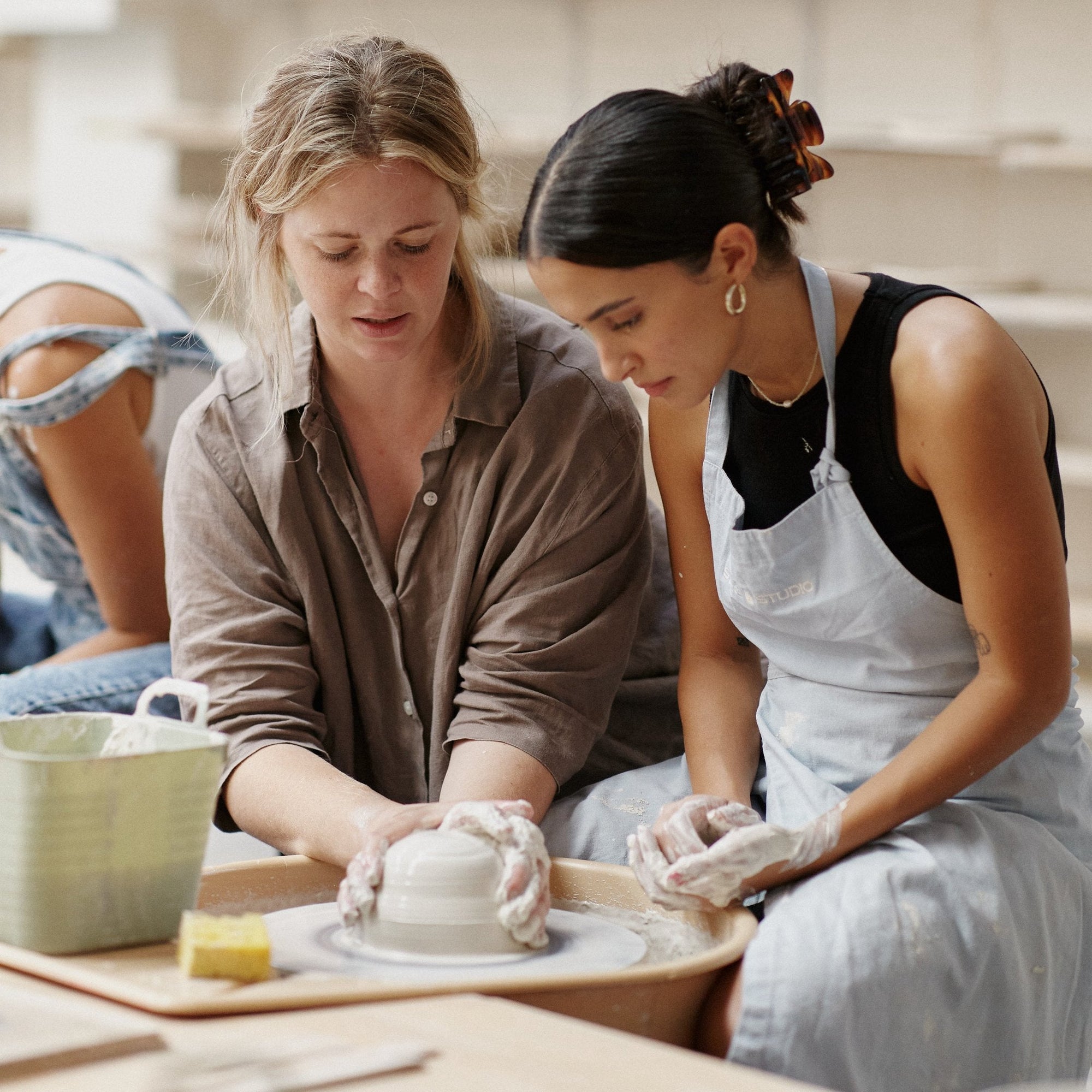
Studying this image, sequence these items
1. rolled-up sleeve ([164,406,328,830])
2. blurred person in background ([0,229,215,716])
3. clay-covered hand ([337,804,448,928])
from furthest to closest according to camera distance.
Result: blurred person in background ([0,229,215,716])
rolled-up sleeve ([164,406,328,830])
clay-covered hand ([337,804,448,928])

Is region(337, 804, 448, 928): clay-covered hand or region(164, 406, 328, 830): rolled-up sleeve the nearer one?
region(337, 804, 448, 928): clay-covered hand

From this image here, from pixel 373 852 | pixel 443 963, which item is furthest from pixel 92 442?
pixel 443 963

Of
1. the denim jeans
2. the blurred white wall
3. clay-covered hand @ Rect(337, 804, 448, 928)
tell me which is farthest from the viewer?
the blurred white wall

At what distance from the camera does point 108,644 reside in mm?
2100

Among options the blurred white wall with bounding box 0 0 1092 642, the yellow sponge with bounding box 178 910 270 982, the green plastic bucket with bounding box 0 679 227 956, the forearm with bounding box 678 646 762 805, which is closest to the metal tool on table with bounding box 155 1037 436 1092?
the yellow sponge with bounding box 178 910 270 982

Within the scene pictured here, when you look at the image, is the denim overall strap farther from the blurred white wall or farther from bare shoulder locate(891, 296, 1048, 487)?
the blurred white wall

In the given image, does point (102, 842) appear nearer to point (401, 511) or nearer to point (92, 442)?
point (401, 511)

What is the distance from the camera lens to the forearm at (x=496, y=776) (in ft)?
5.07

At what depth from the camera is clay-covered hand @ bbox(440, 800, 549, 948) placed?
4.05ft

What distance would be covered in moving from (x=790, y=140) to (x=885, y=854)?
673mm

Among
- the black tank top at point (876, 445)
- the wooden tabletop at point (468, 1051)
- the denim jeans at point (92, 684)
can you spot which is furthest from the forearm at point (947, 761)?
the denim jeans at point (92, 684)

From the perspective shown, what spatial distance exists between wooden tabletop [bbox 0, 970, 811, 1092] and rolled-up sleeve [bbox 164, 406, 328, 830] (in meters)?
0.60

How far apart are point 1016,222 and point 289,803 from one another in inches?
126

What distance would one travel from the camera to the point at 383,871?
4.18ft
